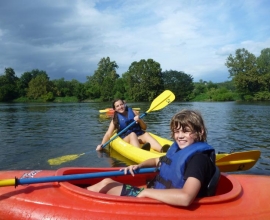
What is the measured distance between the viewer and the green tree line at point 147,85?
124ft

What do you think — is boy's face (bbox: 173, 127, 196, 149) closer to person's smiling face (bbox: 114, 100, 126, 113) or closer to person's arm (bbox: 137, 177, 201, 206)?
person's arm (bbox: 137, 177, 201, 206)

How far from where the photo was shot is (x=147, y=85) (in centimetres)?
4372

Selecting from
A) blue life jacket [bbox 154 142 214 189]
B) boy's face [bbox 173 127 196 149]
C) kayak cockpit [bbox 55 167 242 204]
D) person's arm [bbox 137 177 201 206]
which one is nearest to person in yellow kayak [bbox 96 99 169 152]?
kayak cockpit [bbox 55 167 242 204]

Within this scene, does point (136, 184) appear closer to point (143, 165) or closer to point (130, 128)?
point (143, 165)

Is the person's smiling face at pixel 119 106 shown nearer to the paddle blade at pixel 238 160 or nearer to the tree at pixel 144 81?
the paddle blade at pixel 238 160

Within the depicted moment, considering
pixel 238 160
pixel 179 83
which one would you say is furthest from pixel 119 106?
pixel 179 83

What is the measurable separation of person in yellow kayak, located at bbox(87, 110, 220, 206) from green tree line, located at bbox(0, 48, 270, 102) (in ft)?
122

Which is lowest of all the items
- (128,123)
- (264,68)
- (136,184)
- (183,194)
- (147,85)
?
(136,184)

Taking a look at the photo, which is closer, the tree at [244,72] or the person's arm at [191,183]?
the person's arm at [191,183]

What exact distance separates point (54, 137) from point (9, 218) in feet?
19.5

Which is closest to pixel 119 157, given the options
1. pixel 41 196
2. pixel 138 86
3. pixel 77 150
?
pixel 77 150

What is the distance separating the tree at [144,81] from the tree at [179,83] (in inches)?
183

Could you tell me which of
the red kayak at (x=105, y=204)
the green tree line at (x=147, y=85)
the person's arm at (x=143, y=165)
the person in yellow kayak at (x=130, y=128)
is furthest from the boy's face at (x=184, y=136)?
the green tree line at (x=147, y=85)

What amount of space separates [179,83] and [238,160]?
47951mm
